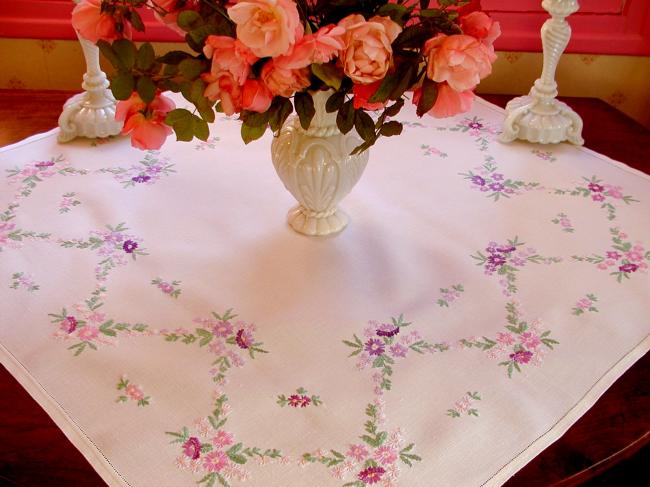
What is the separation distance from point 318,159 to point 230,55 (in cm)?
33

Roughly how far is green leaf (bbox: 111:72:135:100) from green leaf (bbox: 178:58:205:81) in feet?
0.23

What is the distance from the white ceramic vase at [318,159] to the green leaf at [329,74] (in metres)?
0.19

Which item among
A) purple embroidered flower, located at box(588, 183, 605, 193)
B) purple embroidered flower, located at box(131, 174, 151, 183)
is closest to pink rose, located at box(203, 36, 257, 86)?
purple embroidered flower, located at box(131, 174, 151, 183)

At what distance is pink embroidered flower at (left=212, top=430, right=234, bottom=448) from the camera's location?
91 centimetres

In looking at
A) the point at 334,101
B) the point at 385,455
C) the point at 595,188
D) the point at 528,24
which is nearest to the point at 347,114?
the point at 334,101

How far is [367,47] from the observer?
33.6 inches

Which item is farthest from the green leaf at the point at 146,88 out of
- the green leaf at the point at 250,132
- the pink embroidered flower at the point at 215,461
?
the pink embroidered flower at the point at 215,461

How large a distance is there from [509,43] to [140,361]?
1.32 metres

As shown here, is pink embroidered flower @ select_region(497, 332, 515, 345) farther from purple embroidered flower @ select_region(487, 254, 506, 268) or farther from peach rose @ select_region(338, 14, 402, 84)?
peach rose @ select_region(338, 14, 402, 84)

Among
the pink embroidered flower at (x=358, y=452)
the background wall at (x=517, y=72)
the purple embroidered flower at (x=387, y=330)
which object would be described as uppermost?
the pink embroidered flower at (x=358, y=452)

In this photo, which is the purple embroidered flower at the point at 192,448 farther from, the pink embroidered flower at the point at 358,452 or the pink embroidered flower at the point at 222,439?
the pink embroidered flower at the point at 358,452

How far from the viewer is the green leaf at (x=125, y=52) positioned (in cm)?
91

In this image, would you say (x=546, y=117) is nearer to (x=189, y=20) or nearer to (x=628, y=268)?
(x=628, y=268)

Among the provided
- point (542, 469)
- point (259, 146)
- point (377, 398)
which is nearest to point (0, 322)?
point (377, 398)
